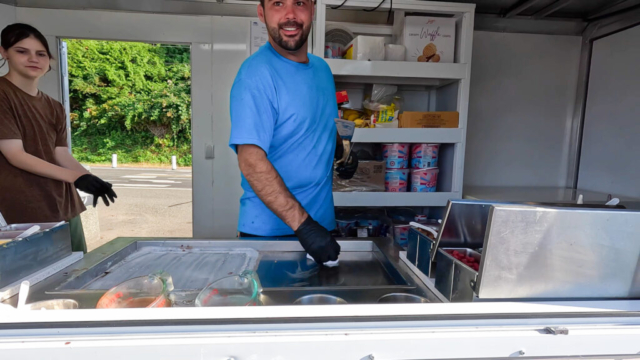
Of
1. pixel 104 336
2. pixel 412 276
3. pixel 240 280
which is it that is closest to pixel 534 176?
pixel 412 276

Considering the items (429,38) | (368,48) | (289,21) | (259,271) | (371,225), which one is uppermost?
(429,38)

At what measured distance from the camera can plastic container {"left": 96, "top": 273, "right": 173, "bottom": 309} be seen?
76cm

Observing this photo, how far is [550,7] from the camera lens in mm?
2666

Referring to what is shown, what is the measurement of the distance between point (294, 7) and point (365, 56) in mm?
1022

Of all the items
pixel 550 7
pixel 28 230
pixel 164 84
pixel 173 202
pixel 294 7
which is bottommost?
pixel 173 202

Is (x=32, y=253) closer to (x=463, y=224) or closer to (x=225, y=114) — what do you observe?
(x=463, y=224)

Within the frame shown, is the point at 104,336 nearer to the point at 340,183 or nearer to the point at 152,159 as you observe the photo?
the point at 340,183

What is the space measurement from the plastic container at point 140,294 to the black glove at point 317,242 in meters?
0.40

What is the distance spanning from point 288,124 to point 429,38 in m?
1.48

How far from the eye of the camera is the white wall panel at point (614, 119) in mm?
2502

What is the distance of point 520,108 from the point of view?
9.88 feet

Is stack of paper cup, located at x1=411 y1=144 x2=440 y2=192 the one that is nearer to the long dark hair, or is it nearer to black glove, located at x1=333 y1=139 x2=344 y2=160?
black glove, located at x1=333 y1=139 x2=344 y2=160

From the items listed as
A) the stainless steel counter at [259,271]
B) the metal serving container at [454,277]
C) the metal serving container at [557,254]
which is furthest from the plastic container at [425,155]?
the metal serving container at [557,254]

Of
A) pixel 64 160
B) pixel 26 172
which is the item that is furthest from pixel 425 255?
pixel 64 160
